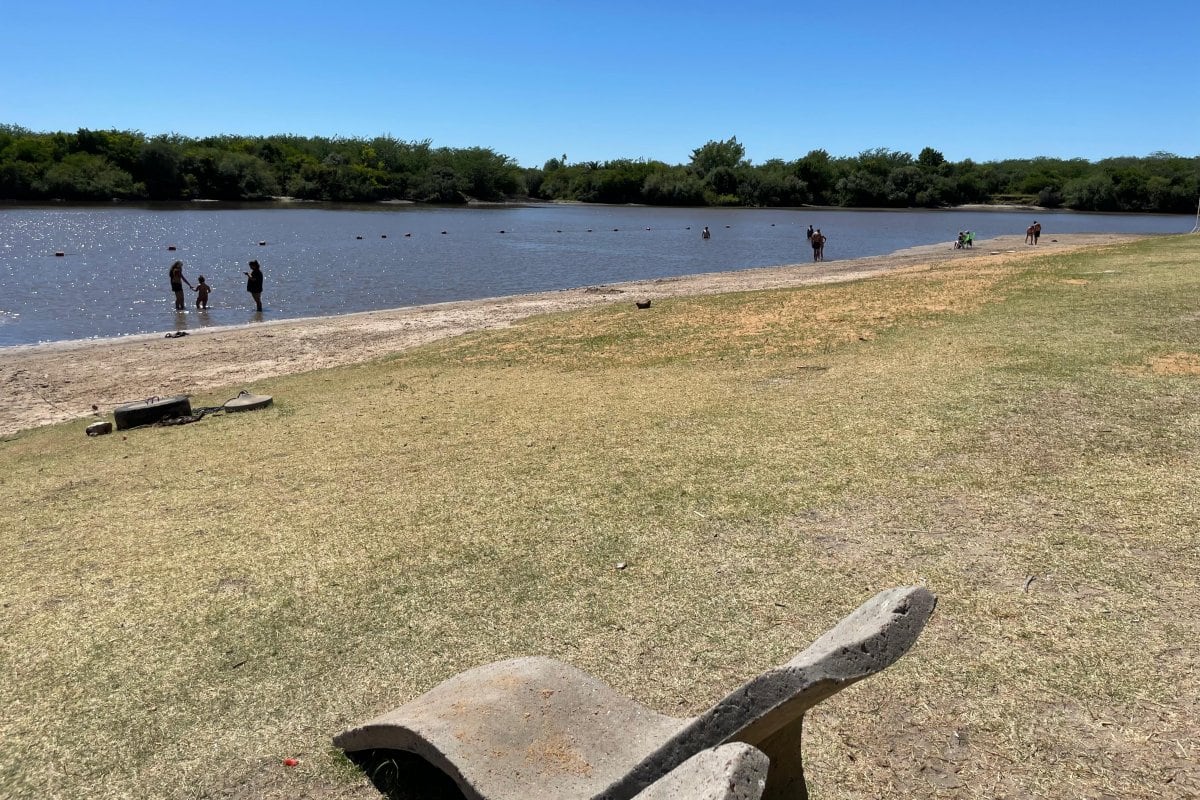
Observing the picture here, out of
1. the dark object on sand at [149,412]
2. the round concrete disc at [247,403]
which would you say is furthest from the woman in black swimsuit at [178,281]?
the dark object on sand at [149,412]

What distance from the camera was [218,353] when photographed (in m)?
18.6

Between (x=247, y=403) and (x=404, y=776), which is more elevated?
(x=247, y=403)

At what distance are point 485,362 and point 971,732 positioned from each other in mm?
11227

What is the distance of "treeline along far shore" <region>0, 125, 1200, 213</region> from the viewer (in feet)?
335

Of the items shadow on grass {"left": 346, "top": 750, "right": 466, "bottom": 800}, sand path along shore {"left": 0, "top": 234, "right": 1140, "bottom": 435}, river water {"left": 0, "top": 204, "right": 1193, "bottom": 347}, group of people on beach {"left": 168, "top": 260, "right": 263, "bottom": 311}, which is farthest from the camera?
river water {"left": 0, "top": 204, "right": 1193, "bottom": 347}

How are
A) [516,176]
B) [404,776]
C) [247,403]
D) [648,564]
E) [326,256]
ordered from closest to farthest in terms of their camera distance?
[404,776] → [648,564] → [247,403] → [326,256] → [516,176]

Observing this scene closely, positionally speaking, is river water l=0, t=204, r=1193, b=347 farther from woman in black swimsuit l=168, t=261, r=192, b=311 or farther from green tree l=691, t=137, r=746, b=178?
green tree l=691, t=137, r=746, b=178

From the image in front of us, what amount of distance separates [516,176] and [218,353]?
12547cm

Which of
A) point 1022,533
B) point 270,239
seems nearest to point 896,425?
point 1022,533

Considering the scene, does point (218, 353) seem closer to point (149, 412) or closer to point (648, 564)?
point (149, 412)

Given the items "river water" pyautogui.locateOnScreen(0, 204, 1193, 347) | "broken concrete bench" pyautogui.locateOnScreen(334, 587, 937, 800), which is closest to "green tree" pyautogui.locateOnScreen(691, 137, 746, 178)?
"river water" pyautogui.locateOnScreen(0, 204, 1193, 347)

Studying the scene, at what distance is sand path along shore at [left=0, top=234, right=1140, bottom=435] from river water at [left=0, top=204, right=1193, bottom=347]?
3.55 meters

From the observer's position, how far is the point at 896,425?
834 centimetres

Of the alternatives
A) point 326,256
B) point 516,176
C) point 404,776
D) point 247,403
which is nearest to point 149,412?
point 247,403
